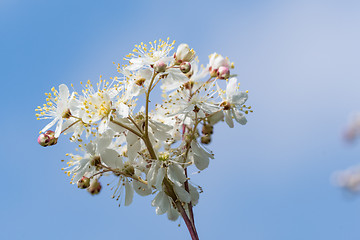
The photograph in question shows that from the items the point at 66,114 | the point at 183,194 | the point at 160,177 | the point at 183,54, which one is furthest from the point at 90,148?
the point at 183,54

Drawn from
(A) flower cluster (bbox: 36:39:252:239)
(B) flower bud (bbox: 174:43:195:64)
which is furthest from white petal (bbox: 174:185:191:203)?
(B) flower bud (bbox: 174:43:195:64)

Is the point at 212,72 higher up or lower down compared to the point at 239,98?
higher up

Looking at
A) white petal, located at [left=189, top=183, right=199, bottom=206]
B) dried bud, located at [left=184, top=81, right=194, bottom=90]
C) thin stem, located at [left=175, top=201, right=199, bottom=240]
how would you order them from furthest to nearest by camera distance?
dried bud, located at [left=184, top=81, right=194, bottom=90] → white petal, located at [left=189, top=183, right=199, bottom=206] → thin stem, located at [left=175, top=201, right=199, bottom=240]

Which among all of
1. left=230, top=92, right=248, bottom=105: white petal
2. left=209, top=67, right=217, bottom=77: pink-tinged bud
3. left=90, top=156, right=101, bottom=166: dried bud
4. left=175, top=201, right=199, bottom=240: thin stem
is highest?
left=209, top=67, right=217, bottom=77: pink-tinged bud

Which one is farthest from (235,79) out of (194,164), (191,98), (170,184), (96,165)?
(96,165)

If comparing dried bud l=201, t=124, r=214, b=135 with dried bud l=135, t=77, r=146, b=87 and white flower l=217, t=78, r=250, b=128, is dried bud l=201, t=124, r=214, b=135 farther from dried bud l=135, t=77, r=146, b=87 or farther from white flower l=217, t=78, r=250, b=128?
dried bud l=135, t=77, r=146, b=87

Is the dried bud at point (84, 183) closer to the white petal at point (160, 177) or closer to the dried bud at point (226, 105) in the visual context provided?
the white petal at point (160, 177)

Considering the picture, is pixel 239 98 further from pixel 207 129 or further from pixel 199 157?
pixel 199 157

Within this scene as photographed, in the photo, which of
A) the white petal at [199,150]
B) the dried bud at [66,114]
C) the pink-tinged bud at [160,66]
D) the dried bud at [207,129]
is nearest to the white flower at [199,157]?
the white petal at [199,150]
